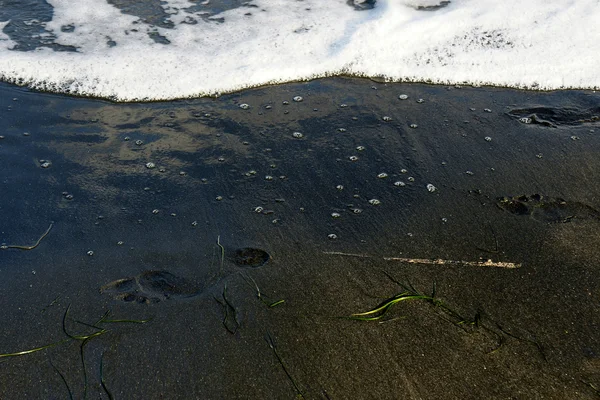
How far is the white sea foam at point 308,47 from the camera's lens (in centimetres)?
481

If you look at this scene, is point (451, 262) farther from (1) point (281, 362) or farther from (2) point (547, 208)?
(1) point (281, 362)

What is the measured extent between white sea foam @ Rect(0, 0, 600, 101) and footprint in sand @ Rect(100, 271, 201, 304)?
2265 millimetres

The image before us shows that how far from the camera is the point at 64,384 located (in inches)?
90.4

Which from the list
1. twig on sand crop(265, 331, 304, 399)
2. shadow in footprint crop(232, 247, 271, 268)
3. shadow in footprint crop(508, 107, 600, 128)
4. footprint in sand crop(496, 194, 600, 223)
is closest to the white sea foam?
shadow in footprint crop(508, 107, 600, 128)

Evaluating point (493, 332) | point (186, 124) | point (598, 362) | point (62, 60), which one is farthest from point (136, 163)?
point (598, 362)

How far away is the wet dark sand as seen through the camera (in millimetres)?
2330

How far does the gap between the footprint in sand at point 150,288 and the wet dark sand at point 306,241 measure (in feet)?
0.11

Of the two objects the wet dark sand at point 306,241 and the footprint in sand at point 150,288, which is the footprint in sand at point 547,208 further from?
the footprint in sand at point 150,288

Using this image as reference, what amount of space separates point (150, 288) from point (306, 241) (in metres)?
0.92

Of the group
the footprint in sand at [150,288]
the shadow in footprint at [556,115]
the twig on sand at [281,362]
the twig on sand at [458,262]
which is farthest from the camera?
the shadow in footprint at [556,115]

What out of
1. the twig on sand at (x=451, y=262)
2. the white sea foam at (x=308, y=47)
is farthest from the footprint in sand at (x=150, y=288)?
the white sea foam at (x=308, y=47)

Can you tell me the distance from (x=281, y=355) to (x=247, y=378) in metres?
0.19

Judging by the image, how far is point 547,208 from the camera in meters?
3.26

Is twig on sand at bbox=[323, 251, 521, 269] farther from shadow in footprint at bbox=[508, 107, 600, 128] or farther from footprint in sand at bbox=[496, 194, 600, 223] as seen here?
shadow in footprint at bbox=[508, 107, 600, 128]
